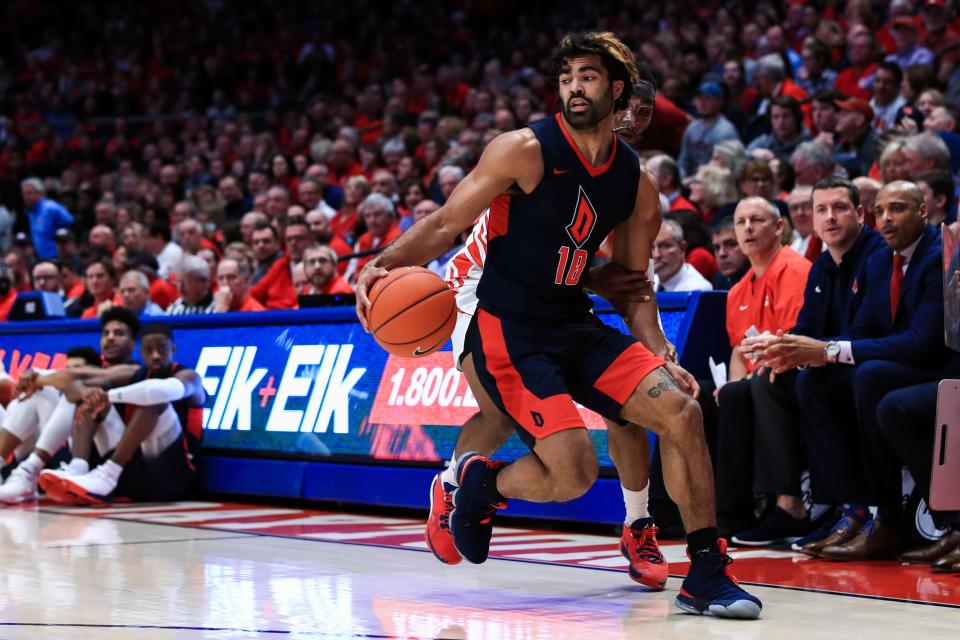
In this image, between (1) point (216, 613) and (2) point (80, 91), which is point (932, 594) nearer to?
(1) point (216, 613)

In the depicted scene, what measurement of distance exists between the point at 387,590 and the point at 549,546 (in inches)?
63.6

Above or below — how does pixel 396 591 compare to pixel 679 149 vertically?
below

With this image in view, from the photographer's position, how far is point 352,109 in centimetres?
1778

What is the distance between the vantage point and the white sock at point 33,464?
8703 mm

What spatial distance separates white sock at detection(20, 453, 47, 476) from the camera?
8.70 metres

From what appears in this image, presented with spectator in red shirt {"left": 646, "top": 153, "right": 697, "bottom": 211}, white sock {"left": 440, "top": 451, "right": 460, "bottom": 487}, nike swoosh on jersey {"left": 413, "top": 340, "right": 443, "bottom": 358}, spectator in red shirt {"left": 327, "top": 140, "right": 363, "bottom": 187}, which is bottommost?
white sock {"left": 440, "top": 451, "right": 460, "bottom": 487}

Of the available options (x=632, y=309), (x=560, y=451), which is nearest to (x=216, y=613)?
(x=560, y=451)

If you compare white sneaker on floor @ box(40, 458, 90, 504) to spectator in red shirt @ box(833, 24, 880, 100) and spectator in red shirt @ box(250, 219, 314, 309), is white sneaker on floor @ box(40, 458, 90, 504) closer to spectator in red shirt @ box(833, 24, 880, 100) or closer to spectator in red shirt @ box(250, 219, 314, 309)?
spectator in red shirt @ box(250, 219, 314, 309)

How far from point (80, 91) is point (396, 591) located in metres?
19.0

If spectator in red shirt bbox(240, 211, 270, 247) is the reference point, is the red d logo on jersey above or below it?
above

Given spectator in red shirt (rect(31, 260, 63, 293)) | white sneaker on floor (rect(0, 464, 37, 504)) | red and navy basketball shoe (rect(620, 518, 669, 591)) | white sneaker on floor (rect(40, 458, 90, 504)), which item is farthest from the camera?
spectator in red shirt (rect(31, 260, 63, 293))

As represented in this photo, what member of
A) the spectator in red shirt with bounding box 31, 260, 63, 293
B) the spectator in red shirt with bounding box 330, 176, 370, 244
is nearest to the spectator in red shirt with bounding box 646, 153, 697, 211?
the spectator in red shirt with bounding box 330, 176, 370, 244

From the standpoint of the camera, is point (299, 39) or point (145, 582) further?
point (299, 39)

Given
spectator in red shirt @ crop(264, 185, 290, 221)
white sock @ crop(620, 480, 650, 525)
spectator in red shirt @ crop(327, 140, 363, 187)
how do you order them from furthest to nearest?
spectator in red shirt @ crop(327, 140, 363, 187) → spectator in red shirt @ crop(264, 185, 290, 221) → white sock @ crop(620, 480, 650, 525)
